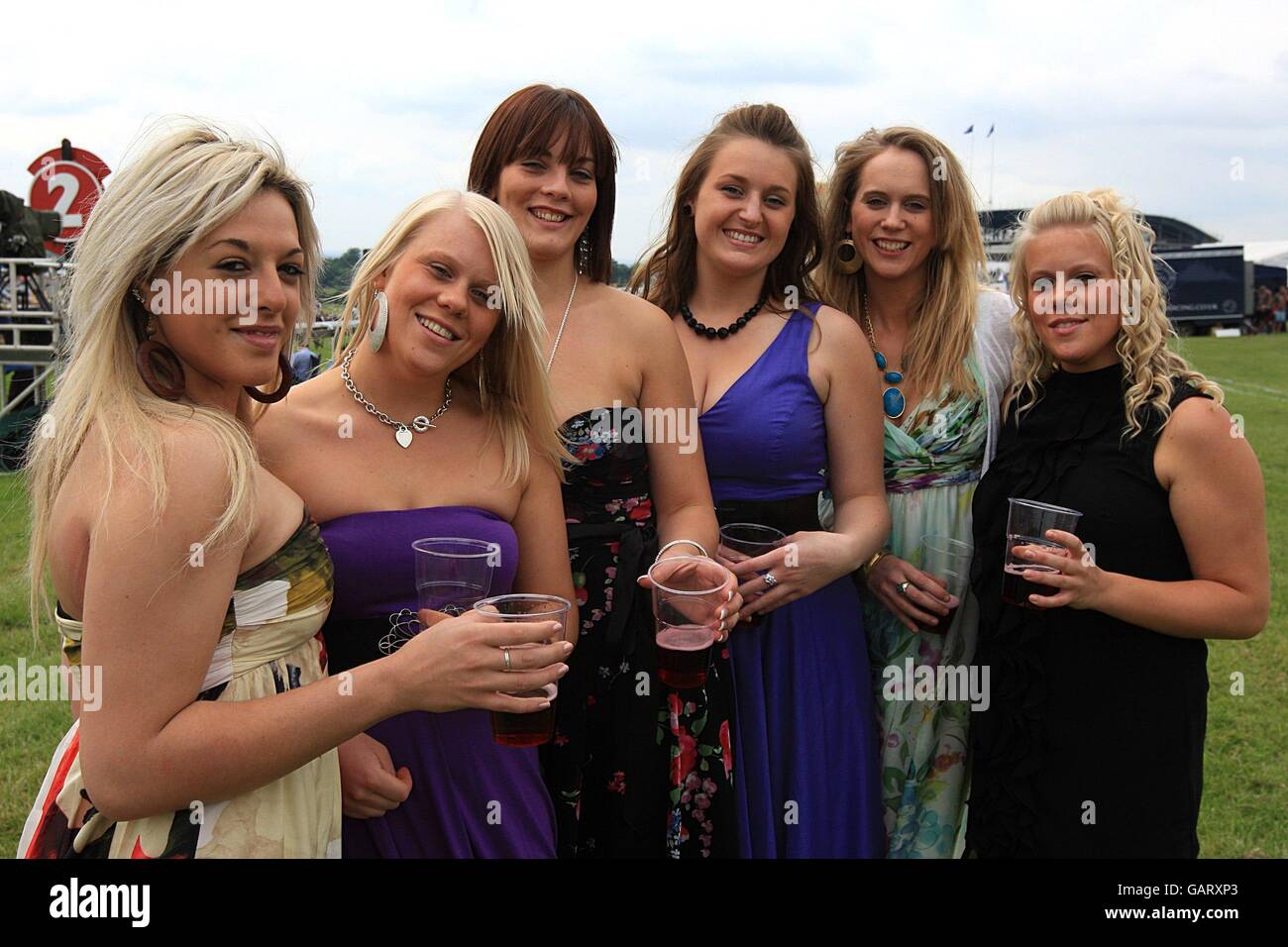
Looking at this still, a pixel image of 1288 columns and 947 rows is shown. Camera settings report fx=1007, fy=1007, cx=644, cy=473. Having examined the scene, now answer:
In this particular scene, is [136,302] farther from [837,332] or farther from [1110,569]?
[1110,569]

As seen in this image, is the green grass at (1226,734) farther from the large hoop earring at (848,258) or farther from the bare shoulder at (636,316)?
the bare shoulder at (636,316)

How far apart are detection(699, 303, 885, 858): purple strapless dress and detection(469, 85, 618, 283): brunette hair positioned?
2.67 ft

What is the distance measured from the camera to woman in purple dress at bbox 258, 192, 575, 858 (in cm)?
227

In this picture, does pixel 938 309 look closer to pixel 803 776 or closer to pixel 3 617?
pixel 803 776

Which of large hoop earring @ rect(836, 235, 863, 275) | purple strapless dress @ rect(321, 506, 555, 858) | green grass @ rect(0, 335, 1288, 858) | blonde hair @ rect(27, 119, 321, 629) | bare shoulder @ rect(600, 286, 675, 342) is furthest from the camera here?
green grass @ rect(0, 335, 1288, 858)

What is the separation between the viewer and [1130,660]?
108 inches

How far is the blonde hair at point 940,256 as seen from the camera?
3.33m

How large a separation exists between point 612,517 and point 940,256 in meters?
1.53

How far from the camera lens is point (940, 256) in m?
3.47

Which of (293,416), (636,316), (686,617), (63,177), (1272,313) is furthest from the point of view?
(1272,313)

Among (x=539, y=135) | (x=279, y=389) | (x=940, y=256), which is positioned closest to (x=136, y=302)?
(x=279, y=389)

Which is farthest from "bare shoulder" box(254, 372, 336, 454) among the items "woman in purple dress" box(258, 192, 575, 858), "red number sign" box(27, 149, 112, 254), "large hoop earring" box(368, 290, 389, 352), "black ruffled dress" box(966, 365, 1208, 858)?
"red number sign" box(27, 149, 112, 254)

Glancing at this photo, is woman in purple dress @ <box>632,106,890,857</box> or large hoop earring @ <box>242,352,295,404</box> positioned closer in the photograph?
large hoop earring @ <box>242,352,295,404</box>

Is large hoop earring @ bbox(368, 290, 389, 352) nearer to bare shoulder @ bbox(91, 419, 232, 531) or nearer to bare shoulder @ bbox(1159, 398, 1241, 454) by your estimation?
bare shoulder @ bbox(91, 419, 232, 531)
